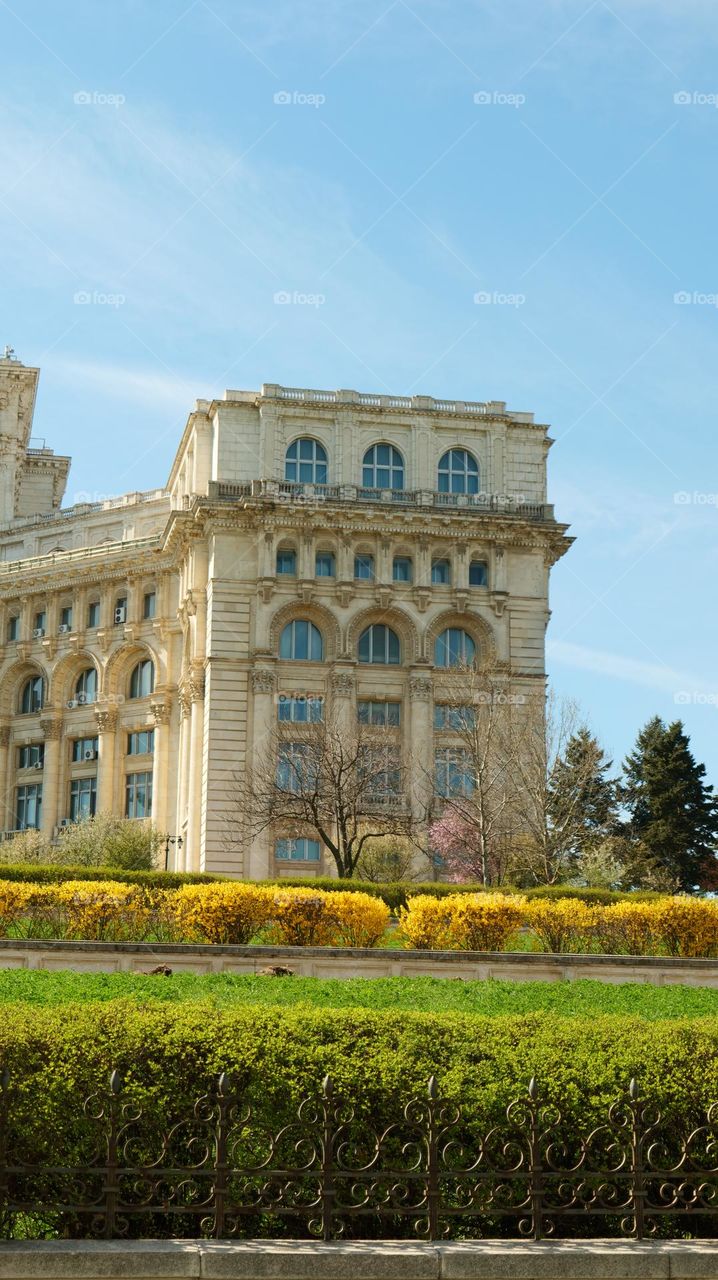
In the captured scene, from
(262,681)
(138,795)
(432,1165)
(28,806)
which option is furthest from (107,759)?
(432,1165)

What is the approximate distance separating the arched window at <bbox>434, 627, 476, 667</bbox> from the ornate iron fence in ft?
172

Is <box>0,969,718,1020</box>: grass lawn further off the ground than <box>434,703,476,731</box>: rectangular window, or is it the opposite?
<box>434,703,476,731</box>: rectangular window

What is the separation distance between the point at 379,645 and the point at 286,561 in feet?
17.0

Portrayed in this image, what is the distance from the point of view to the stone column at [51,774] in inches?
2872

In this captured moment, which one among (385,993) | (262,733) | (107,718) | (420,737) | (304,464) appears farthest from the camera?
(107,718)

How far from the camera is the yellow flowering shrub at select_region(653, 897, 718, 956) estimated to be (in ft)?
97.7

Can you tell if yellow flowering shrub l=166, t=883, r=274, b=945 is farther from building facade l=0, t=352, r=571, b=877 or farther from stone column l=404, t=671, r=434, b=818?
stone column l=404, t=671, r=434, b=818

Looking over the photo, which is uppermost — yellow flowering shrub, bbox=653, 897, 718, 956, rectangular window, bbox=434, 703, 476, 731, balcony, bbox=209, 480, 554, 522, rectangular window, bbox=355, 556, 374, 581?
balcony, bbox=209, 480, 554, 522

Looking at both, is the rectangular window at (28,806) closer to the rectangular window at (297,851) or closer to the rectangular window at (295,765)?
the rectangular window at (297,851)

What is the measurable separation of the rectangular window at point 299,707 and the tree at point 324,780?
36 centimetres

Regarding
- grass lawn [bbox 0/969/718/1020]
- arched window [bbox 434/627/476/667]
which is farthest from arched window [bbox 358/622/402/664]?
grass lawn [bbox 0/969/718/1020]

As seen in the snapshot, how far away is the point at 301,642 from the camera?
63.2 metres

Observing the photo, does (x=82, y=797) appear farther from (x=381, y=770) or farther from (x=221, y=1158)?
(x=221, y=1158)

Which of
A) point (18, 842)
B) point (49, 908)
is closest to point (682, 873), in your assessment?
point (18, 842)
